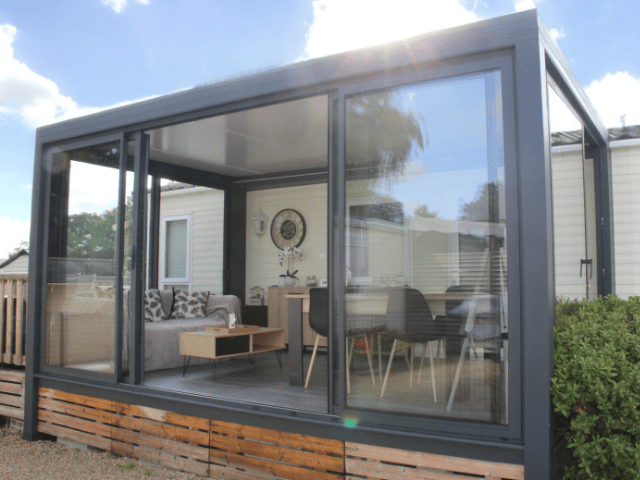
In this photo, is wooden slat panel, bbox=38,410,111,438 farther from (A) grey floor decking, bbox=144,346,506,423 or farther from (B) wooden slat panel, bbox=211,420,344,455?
(B) wooden slat panel, bbox=211,420,344,455


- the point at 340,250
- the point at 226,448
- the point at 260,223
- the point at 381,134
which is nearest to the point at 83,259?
the point at 226,448

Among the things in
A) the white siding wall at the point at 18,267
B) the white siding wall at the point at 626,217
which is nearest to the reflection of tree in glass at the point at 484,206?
the white siding wall at the point at 626,217

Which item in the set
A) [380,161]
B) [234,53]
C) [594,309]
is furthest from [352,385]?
[234,53]

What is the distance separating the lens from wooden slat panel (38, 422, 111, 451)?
446cm

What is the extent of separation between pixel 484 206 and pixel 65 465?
3.91 m

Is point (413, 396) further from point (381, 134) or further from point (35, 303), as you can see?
point (35, 303)

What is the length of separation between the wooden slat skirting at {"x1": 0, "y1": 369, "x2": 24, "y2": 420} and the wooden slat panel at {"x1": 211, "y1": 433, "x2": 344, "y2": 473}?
2.65m

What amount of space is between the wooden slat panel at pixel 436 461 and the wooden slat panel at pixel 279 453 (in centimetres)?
15

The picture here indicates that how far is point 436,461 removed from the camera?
2.93m

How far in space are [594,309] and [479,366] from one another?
62.0 inches

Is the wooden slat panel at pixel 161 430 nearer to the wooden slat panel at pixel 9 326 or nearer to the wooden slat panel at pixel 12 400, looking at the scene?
the wooden slat panel at pixel 12 400

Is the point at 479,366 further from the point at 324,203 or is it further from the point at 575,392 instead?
the point at 324,203

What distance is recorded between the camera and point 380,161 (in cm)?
323

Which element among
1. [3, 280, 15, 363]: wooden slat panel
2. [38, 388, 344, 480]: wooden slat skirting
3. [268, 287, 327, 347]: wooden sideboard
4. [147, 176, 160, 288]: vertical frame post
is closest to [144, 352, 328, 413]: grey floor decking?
[38, 388, 344, 480]: wooden slat skirting
